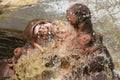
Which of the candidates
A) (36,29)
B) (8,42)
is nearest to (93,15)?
(8,42)

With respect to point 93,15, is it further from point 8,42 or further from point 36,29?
point 36,29

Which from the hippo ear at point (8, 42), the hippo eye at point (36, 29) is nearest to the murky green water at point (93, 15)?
the hippo ear at point (8, 42)

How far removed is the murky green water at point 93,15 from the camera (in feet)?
43.0

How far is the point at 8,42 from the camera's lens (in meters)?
14.5

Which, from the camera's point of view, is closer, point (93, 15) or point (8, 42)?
point (8, 42)

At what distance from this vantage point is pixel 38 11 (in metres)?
20.8

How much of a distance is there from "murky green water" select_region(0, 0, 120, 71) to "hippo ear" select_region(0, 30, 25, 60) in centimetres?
120

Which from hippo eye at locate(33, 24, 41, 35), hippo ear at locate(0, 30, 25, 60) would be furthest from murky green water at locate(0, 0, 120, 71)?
hippo eye at locate(33, 24, 41, 35)

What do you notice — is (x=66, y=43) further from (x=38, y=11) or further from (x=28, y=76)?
(x=38, y=11)

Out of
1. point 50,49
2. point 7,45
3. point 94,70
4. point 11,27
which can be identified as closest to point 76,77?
Result: point 94,70

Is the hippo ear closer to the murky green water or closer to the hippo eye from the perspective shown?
the murky green water

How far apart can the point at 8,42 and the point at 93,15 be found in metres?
4.13

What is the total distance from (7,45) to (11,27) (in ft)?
10.5

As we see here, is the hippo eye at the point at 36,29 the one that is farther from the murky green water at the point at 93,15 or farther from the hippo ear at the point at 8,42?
the hippo ear at the point at 8,42
